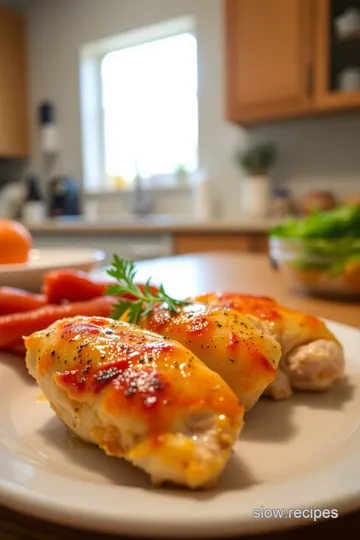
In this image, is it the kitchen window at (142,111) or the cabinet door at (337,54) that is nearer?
the cabinet door at (337,54)

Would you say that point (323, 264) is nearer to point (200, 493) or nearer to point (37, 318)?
point (37, 318)

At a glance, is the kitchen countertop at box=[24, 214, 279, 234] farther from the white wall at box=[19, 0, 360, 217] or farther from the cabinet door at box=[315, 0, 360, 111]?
the cabinet door at box=[315, 0, 360, 111]

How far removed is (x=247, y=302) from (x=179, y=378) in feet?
0.83

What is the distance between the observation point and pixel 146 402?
14.4 inches

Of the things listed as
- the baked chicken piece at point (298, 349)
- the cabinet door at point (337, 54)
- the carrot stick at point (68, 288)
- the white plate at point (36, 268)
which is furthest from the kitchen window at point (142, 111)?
the baked chicken piece at point (298, 349)

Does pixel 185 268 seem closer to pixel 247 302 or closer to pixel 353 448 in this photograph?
pixel 247 302

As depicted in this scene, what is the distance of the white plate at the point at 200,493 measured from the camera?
297mm

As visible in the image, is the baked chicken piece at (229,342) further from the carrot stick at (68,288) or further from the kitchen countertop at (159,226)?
the kitchen countertop at (159,226)

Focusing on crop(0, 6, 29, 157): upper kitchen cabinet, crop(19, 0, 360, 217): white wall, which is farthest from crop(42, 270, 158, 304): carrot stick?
crop(0, 6, 29, 157): upper kitchen cabinet

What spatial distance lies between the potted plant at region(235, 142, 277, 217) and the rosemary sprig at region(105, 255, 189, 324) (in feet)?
9.13

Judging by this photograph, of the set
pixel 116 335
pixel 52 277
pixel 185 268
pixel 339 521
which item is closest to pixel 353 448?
pixel 339 521

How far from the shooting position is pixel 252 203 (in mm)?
3385

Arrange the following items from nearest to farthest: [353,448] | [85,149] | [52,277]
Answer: [353,448] → [52,277] → [85,149]

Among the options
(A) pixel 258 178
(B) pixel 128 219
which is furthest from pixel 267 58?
(B) pixel 128 219
